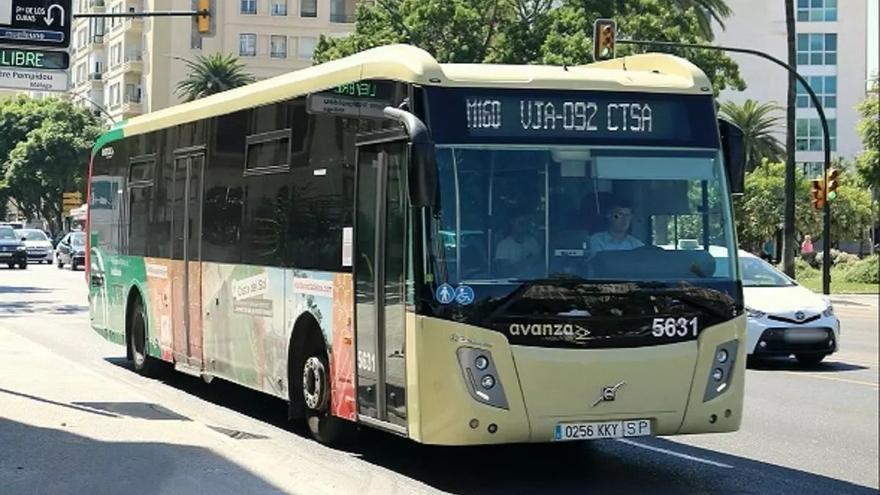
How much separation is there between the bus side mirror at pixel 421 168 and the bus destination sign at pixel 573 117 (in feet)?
1.17

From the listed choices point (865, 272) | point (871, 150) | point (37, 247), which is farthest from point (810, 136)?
point (37, 247)

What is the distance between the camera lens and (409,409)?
8.09 m

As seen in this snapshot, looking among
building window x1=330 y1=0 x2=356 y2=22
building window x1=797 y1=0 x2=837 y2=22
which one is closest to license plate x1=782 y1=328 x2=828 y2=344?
building window x1=330 y1=0 x2=356 y2=22

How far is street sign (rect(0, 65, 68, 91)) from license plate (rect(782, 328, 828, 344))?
370 inches

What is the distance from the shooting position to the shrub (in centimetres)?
4375

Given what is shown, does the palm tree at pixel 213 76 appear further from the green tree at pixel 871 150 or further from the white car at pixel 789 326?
the white car at pixel 789 326

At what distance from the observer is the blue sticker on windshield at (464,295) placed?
7.79 meters

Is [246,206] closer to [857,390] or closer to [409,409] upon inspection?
[409,409]

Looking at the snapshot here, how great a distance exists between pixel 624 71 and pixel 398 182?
1980mm

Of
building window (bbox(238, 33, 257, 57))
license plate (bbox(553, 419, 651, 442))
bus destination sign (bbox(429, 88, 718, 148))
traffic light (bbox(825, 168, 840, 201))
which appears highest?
building window (bbox(238, 33, 257, 57))

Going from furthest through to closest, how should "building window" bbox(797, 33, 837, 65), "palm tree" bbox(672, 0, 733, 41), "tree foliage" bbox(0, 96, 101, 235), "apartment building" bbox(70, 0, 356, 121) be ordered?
1. "building window" bbox(797, 33, 837, 65)
2. "apartment building" bbox(70, 0, 356, 121)
3. "tree foliage" bbox(0, 96, 101, 235)
4. "palm tree" bbox(672, 0, 733, 41)

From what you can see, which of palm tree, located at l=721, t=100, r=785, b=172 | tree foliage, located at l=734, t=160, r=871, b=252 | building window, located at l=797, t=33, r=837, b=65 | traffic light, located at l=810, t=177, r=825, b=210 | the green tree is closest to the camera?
traffic light, located at l=810, t=177, r=825, b=210

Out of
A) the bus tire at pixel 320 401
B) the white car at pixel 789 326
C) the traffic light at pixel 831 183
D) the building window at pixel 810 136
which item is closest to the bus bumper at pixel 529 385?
the bus tire at pixel 320 401

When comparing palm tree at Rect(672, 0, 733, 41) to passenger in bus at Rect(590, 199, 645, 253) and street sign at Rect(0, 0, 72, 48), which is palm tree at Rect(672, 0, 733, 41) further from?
passenger in bus at Rect(590, 199, 645, 253)
